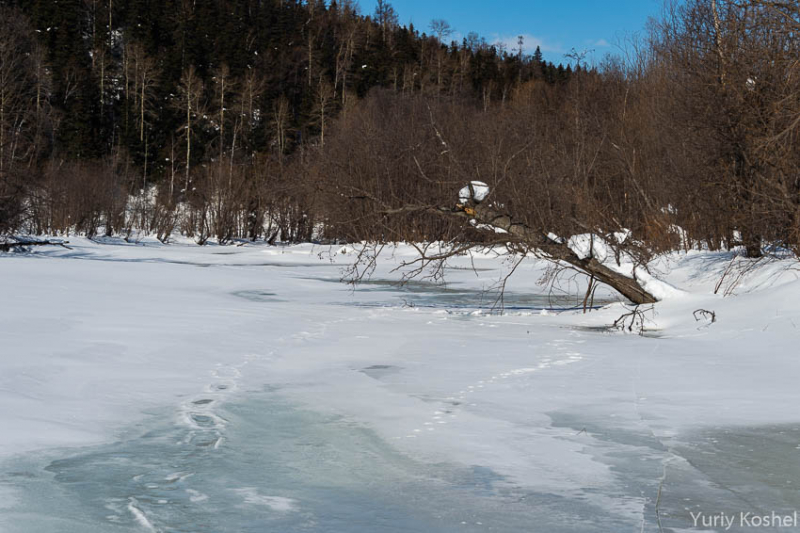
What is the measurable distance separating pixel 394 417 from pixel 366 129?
40797 millimetres

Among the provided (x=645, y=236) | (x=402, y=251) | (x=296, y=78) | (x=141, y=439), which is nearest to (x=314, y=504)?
(x=141, y=439)

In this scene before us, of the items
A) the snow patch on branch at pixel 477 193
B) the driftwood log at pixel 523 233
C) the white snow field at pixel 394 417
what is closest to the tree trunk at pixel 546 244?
the driftwood log at pixel 523 233

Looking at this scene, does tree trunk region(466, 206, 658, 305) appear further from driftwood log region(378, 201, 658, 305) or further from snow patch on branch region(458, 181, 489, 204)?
snow patch on branch region(458, 181, 489, 204)

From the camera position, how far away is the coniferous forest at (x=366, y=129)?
48.3 feet

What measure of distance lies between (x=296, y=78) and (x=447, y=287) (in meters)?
68.0

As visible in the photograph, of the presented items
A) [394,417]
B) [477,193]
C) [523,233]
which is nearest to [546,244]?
[523,233]

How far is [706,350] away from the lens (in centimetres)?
935

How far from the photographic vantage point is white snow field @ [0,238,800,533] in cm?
400

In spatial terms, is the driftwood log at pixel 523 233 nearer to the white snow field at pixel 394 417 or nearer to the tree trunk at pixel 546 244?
the tree trunk at pixel 546 244

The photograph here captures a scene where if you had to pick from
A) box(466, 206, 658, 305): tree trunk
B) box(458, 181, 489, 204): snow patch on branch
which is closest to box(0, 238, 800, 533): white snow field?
box(466, 206, 658, 305): tree trunk

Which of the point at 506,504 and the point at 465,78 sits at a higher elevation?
the point at 465,78

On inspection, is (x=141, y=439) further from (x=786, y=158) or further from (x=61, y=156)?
(x=61, y=156)

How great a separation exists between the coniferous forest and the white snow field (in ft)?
8.44

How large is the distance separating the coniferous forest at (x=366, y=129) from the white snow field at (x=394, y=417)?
2.57 meters
